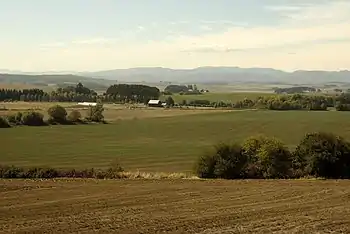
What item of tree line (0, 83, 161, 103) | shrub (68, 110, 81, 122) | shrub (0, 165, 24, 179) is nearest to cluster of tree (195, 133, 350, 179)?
shrub (0, 165, 24, 179)

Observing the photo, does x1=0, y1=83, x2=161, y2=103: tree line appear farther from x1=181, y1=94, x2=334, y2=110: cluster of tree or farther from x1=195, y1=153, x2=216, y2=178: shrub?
x1=195, y1=153, x2=216, y2=178: shrub

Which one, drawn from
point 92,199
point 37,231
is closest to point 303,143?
point 92,199

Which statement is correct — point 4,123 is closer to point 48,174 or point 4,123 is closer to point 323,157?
point 48,174

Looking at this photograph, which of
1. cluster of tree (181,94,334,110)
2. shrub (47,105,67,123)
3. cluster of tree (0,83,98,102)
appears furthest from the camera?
cluster of tree (0,83,98,102)

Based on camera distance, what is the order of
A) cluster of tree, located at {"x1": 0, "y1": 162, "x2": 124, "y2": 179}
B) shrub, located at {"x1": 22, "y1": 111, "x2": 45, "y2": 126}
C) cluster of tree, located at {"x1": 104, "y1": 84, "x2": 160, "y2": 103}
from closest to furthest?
cluster of tree, located at {"x1": 0, "y1": 162, "x2": 124, "y2": 179}
shrub, located at {"x1": 22, "y1": 111, "x2": 45, "y2": 126}
cluster of tree, located at {"x1": 104, "y1": 84, "x2": 160, "y2": 103}

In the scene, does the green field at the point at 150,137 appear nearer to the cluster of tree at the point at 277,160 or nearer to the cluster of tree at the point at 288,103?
the cluster of tree at the point at 277,160

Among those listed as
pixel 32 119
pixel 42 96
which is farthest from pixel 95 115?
pixel 42 96

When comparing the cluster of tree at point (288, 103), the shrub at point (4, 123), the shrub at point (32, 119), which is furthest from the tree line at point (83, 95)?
the shrub at point (4, 123)

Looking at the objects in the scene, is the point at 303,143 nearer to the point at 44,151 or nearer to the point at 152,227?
the point at 152,227
